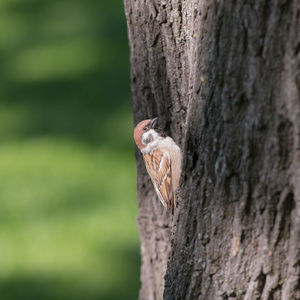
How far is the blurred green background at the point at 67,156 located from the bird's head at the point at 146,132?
1.38 m

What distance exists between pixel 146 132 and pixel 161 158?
0.27m

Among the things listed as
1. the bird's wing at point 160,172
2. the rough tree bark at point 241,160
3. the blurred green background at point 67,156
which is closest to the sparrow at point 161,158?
the bird's wing at point 160,172

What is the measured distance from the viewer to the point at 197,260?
2.29 metres

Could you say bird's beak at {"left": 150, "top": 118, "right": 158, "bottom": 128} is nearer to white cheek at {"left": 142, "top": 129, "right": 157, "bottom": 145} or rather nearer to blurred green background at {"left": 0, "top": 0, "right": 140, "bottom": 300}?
white cheek at {"left": 142, "top": 129, "right": 157, "bottom": 145}

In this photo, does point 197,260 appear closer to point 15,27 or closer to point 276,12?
point 276,12

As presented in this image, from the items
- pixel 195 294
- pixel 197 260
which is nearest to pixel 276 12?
pixel 197 260

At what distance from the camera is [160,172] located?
3.41 m

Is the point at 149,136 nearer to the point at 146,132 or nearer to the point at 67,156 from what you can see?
the point at 146,132

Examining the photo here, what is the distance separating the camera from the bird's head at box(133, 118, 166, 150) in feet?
10.3

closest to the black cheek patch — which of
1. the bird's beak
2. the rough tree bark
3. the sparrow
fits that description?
the sparrow

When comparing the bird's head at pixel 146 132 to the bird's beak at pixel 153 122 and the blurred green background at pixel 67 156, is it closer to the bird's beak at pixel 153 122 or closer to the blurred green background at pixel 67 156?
the bird's beak at pixel 153 122

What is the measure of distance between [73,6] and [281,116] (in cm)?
649

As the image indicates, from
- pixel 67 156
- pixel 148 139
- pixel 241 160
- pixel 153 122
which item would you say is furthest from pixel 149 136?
pixel 67 156

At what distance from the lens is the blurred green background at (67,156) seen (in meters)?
4.27
